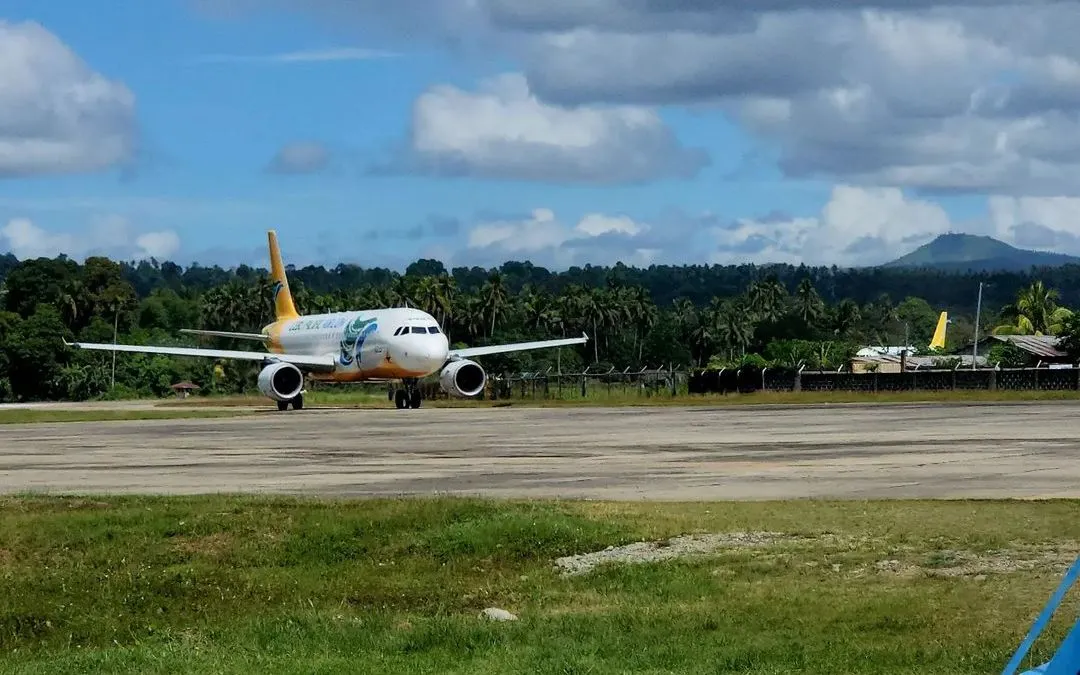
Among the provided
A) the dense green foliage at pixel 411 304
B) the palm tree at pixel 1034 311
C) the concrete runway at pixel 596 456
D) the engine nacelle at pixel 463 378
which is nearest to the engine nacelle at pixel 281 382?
the engine nacelle at pixel 463 378

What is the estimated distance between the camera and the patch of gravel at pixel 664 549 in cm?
1430

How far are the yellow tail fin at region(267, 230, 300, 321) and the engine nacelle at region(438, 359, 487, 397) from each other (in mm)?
20680

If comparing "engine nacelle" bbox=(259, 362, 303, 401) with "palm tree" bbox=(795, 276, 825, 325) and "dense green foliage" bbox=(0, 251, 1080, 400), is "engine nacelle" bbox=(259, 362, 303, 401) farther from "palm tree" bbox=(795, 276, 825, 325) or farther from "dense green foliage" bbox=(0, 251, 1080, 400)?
"palm tree" bbox=(795, 276, 825, 325)

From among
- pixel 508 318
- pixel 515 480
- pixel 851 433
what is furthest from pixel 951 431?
pixel 508 318

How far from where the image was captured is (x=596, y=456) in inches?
1155

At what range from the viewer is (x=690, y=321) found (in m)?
166

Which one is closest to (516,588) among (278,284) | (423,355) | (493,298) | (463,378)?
(423,355)

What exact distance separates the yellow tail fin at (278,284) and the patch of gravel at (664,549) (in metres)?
69.5

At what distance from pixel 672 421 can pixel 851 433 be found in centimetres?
976

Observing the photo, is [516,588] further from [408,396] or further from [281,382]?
[281,382]

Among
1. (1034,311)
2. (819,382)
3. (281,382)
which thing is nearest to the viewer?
(281,382)

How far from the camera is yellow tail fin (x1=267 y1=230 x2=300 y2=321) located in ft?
275

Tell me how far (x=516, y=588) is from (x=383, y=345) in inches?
1973

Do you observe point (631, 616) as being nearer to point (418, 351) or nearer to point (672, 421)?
point (672, 421)
